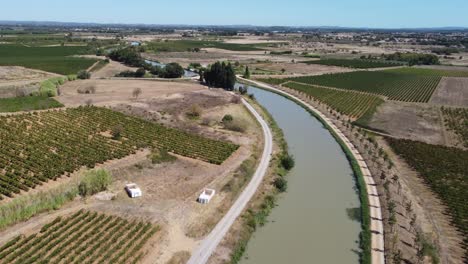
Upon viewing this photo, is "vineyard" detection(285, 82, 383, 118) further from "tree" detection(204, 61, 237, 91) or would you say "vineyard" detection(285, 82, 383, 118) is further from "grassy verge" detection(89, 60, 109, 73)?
"grassy verge" detection(89, 60, 109, 73)

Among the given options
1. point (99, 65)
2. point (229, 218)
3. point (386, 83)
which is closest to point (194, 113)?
point (229, 218)

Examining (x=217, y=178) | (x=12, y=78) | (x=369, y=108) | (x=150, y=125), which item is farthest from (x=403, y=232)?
(x=12, y=78)

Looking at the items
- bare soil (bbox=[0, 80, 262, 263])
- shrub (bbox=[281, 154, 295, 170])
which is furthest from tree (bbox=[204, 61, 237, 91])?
shrub (bbox=[281, 154, 295, 170])

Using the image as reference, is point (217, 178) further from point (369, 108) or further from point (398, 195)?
point (369, 108)

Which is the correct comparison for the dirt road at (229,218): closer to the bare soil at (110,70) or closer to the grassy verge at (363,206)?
the grassy verge at (363,206)

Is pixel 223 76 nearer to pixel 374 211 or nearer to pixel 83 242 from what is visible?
pixel 374 211
